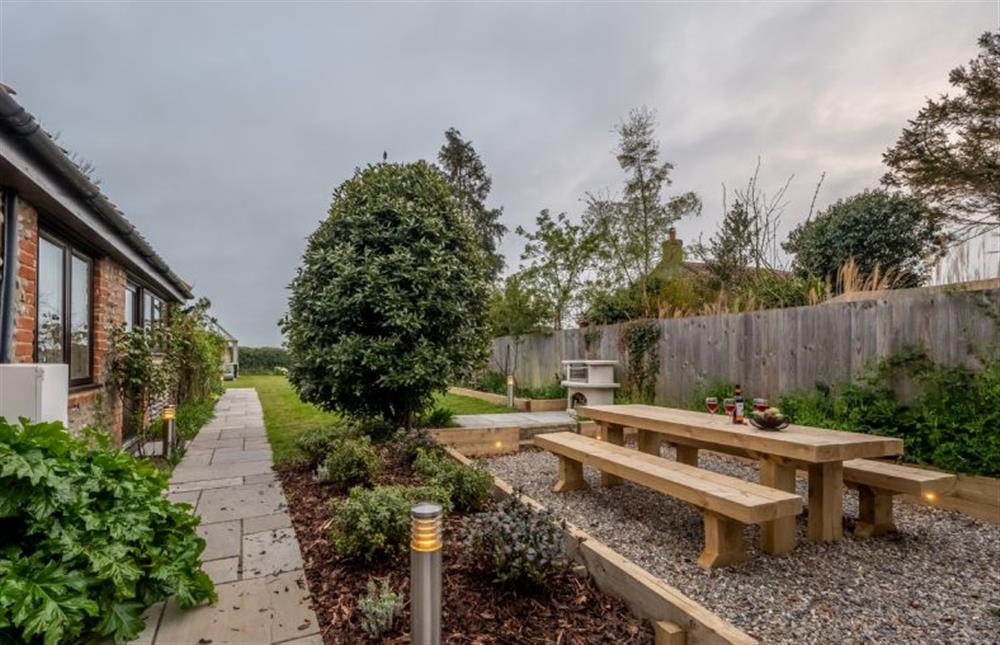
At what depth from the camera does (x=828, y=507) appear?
3.38 metres

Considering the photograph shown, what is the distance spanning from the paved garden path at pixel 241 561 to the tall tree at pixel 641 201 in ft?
33.4

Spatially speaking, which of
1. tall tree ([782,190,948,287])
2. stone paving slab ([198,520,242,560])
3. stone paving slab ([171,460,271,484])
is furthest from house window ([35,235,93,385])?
tall tree ([782,190,948,287])

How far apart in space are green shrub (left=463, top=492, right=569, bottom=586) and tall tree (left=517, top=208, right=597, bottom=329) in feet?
30.1

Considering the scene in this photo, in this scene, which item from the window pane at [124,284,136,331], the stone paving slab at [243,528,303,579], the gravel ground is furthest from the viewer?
the window pane at [124,284,136,331]

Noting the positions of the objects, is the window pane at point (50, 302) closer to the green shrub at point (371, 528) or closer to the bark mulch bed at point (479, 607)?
the bark mulch bed at point (479, 607)

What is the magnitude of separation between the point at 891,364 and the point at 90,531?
6075 mm

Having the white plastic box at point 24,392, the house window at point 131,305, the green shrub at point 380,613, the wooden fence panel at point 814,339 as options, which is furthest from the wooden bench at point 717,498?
the house window at point 131,305

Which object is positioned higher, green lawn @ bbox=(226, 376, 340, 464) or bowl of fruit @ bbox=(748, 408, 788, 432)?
bowl of fruit @ bbox=(748, 408, 788, 432)

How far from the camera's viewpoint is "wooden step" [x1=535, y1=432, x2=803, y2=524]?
2.64 meters

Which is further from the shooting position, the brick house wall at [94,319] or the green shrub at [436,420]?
the green shrub at [436,420]

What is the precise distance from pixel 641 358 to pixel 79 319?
24.4 ft

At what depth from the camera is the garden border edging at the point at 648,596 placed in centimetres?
199

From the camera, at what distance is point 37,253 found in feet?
13.1

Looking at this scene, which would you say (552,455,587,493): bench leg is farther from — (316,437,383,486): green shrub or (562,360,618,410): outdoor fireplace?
(562,360,618,410): outdoor fireplace
